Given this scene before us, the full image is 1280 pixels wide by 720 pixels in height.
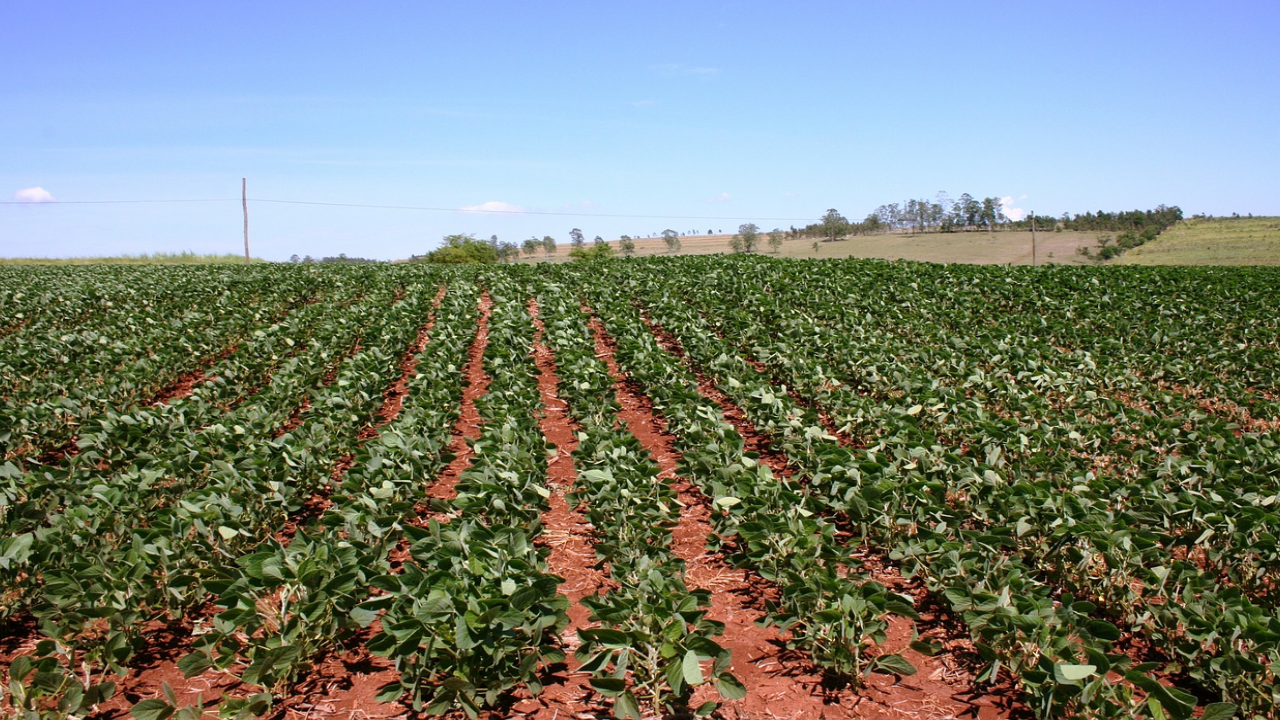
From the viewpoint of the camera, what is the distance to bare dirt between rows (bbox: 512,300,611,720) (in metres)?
3.69

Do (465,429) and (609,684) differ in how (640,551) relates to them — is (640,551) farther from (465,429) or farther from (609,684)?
(465,429)

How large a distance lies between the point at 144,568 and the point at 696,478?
12.4 feet

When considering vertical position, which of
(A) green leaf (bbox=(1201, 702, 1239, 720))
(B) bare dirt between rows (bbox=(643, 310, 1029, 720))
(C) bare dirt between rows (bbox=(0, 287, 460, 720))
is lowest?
(B) bare dirt between rows (bbox=(643, 310, 1029, 720))

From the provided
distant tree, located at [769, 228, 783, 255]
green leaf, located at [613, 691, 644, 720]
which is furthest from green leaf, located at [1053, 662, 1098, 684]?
distant tree, located at [769, 228, 783, 255]

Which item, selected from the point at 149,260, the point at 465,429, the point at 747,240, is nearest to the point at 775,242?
the point at 747,240

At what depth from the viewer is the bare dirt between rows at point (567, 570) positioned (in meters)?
3.69

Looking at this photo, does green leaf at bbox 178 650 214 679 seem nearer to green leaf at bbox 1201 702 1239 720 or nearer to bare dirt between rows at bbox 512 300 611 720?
bare dirt between rows at bbox 512 300 611 720

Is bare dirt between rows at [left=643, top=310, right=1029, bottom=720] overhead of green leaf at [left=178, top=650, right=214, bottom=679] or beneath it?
beneath

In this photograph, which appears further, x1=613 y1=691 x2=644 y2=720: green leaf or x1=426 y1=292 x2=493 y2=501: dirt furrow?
x1=426 y1=292 x2=493 y2=501: dirt furrow

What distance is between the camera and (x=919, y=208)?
3755 inches

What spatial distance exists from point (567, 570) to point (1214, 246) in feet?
213

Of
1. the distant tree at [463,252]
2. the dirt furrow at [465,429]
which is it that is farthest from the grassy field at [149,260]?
the dirt furrow at [465,429]

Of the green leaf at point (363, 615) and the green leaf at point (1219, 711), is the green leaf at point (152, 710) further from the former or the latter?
the green leaf at point (1219, 711)

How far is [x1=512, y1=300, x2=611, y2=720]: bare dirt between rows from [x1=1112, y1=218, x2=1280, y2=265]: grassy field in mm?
47341
